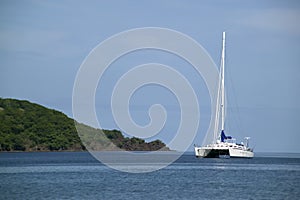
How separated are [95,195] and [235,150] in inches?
2889

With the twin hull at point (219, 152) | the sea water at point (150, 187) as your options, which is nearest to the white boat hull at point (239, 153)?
the twin hull at point (219, 152)

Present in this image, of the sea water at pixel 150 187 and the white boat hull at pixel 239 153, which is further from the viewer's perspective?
the white boat hull at pixel 239 153

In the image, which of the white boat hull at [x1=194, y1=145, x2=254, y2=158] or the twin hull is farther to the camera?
the twin hull

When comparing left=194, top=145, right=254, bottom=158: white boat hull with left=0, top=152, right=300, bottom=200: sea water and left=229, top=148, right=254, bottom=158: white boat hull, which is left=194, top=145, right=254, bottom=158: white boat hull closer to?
left=229, top=148, right=254, bottom=158: white boat hull

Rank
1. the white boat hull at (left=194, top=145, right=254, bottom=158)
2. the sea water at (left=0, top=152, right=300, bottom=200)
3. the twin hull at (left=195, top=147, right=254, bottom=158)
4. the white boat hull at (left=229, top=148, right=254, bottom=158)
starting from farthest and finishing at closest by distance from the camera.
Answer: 1. the white boat hull at (left=229, top=148, right=254, bottom=158)
2. the twin hull at (left=195, top=147, right=254, bottom=158)
3. the white boat hull at (left=194, top=145, right=254, bottom=158)
4. the sea water at (left=0, top=152, right=300, bottom=200)

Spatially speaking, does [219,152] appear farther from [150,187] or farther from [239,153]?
[150,187]

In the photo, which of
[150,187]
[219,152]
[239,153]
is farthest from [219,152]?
[150,187]

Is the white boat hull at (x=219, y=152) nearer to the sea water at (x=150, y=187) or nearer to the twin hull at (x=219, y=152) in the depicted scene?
the twin hull at (x=219, y=152)

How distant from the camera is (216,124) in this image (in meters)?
128

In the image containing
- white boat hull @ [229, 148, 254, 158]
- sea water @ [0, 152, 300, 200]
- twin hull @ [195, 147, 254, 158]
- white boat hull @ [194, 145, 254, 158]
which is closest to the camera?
sea water @ [0, 152, 300, 200]

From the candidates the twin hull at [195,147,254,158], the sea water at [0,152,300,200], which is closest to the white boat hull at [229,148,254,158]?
the twin hull at [195,147,254,158]

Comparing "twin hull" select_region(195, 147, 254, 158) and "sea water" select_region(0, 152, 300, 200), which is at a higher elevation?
"twin hull" select_region(195, 147, 254, 158)

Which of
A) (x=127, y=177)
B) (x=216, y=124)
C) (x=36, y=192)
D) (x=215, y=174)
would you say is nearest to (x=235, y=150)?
(x=216, y=124)

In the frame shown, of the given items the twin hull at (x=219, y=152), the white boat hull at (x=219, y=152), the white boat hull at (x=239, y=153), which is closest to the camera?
the white boat hull at (x=219, y=152)
